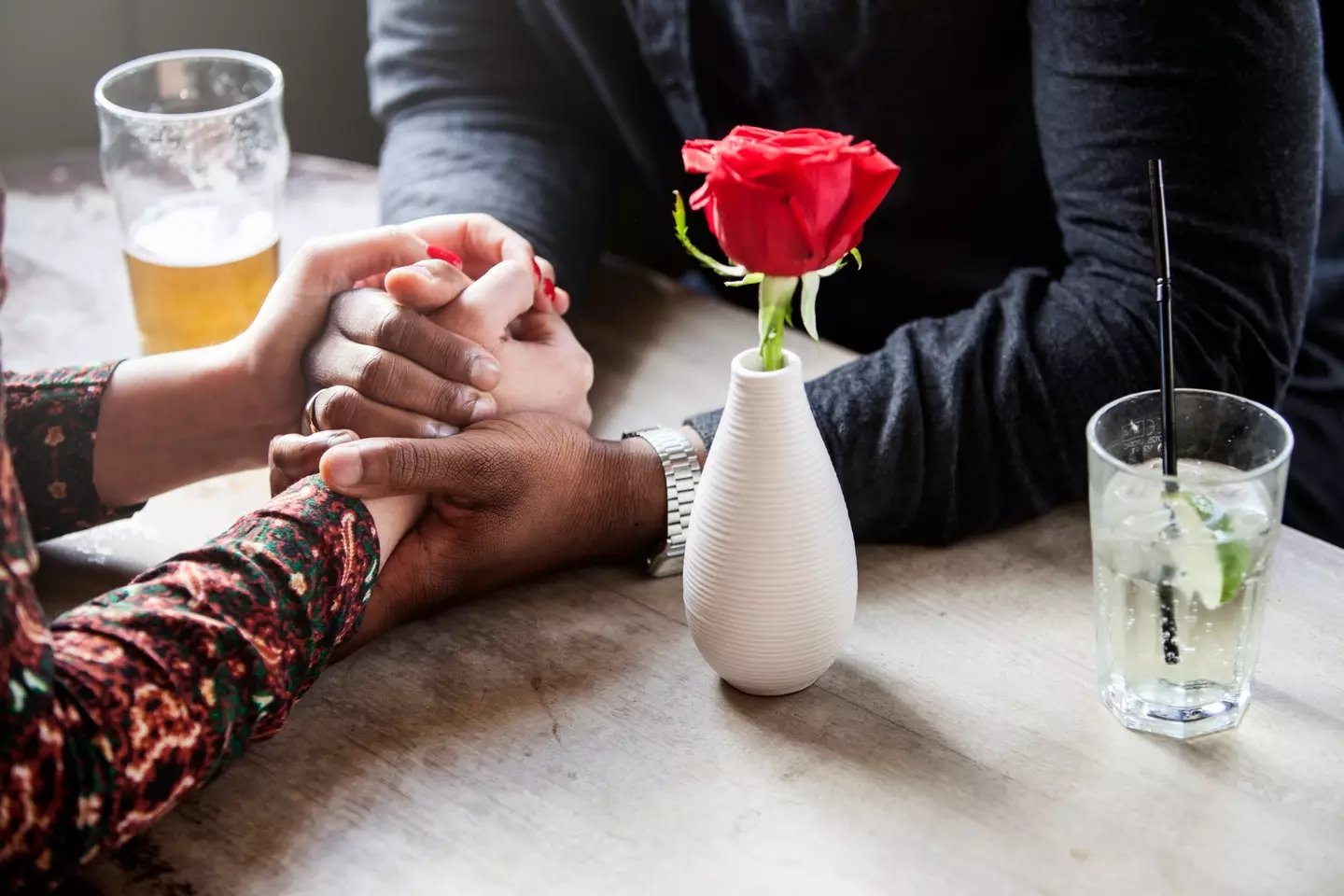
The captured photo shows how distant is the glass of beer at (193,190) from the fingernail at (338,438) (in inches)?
13.1

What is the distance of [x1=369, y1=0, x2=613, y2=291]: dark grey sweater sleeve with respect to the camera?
140 cm

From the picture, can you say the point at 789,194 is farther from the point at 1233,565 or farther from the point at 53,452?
the point at 53,452

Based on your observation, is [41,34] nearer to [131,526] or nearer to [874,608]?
[131,526]

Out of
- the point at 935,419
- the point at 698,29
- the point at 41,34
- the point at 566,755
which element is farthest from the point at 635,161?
the point at 41,34

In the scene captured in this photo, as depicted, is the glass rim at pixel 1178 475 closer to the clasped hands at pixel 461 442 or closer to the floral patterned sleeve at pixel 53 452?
the clasped hands at pixel 461 442

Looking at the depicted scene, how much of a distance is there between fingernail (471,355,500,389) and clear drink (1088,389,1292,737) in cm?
45

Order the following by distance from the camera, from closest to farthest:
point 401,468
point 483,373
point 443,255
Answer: point 401,468
point 483,373
point 443,255

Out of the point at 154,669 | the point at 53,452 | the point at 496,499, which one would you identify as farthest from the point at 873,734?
the point at 53,452

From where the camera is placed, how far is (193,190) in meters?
1.27

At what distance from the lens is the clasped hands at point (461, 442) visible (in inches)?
37.4

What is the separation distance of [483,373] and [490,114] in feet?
1.78

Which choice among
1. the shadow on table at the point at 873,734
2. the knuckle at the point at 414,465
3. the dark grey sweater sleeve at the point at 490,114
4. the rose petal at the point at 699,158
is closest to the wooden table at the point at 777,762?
the shadow on table at the point at 873,734

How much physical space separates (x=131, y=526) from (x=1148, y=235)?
0.86m

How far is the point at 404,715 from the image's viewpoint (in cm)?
87
